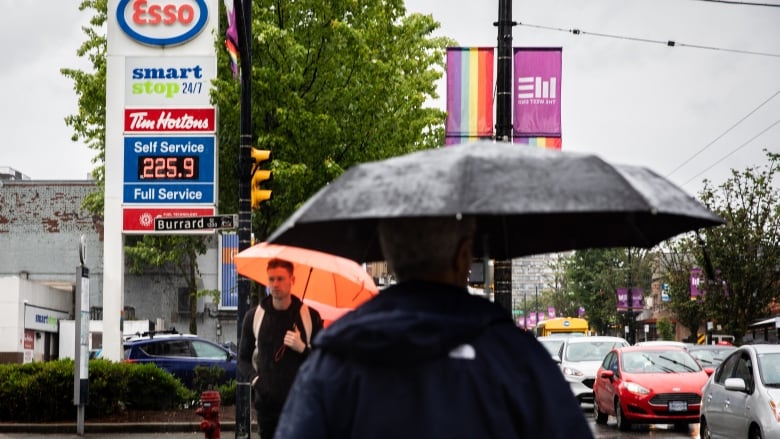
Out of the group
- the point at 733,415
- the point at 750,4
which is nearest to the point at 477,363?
the point at 733,415

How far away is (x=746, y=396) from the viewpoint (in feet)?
43.3

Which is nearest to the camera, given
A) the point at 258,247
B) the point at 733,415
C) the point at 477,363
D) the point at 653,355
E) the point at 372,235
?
the point at 477,363

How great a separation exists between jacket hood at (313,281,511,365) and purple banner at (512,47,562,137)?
13.1 metres

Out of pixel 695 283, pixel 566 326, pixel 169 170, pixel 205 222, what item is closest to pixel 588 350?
pixel 169 170

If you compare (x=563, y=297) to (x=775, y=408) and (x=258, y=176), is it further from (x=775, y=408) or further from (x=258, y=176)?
(x=775, y=408)

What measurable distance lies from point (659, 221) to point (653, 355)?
17273 mm

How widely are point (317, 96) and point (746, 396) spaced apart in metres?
12.6

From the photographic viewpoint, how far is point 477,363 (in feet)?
9.44

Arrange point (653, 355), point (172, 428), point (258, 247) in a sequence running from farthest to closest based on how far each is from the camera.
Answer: point (653, 355) → point (172, 428) → point (258, 247)

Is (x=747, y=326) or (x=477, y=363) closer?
(x=477, y=363)

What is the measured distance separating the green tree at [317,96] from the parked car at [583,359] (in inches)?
230

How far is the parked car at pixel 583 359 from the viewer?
24594 millimetres

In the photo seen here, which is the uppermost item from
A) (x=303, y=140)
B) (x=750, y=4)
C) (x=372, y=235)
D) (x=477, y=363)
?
(x=750, y=4)

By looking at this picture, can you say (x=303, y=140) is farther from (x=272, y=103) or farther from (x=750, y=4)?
(x=750, y=4)
